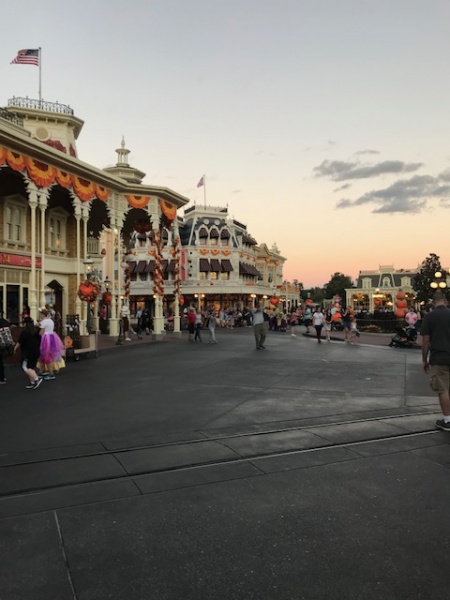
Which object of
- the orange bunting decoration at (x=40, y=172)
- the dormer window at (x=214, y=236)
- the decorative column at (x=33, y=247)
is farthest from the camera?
the dormer window at (x=214, y=236)

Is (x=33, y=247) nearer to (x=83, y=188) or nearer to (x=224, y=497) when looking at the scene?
(x=83, y=188)

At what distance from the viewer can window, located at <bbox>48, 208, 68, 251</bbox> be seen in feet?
73.8

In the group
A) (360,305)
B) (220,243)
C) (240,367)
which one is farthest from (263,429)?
(360,305)

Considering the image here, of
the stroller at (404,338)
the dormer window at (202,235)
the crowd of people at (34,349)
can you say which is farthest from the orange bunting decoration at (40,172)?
the dormer window at (202,235)

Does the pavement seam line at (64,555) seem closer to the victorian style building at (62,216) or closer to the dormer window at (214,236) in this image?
the victorian style building at (62,216)

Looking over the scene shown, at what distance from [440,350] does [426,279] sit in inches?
2005

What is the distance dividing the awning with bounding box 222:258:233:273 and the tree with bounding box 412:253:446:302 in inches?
877

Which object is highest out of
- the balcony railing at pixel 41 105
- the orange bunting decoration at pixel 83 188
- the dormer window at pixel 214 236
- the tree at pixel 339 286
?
the balcony railing at pixel 41 105

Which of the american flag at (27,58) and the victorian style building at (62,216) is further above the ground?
the american flag at (27,58)

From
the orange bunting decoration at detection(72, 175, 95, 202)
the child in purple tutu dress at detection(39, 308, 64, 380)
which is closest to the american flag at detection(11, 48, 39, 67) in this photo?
the orange bunting decoration at detection(72, 175, 95, 202)

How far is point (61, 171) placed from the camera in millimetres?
17938

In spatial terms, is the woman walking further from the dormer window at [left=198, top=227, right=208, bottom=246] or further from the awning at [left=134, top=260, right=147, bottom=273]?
the dormer window at [left=198, top=227, right=208, bottom=246]

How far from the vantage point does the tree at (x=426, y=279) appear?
4959 centimetres

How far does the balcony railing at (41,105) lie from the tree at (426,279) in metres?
39.6
